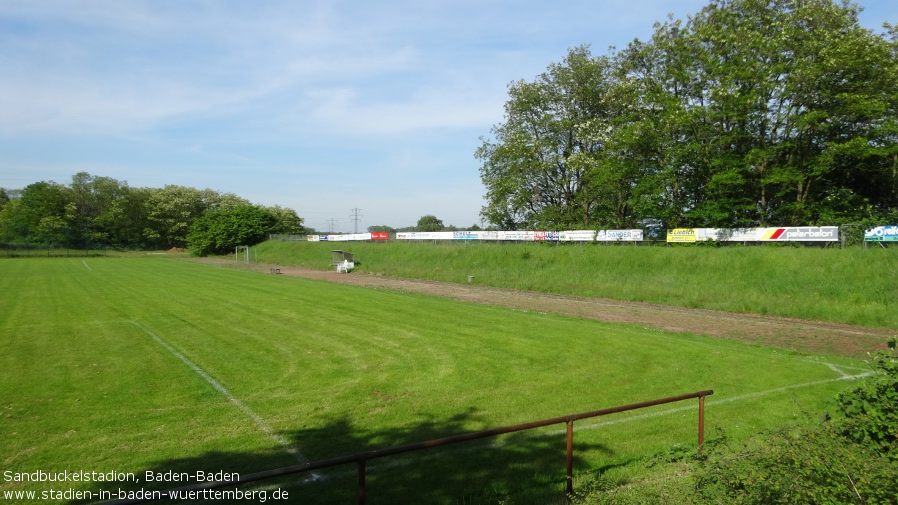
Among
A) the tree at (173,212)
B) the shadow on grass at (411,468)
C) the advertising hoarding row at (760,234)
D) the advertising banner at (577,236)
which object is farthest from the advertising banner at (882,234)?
the tree at (173,212)

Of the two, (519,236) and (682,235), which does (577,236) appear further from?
(682,235)

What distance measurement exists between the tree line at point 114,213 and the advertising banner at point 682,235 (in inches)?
2679

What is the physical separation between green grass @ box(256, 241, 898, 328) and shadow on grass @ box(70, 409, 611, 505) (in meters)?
18.1

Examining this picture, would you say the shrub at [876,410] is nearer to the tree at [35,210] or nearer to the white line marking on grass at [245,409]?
the white line marking on grass at [245,409]

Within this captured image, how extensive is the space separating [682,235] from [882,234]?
1059 cm

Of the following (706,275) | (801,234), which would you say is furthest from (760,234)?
(706,275)

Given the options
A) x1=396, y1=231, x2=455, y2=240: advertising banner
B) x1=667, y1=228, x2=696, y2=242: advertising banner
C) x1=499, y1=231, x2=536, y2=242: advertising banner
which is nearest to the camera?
x1=667, y1=228, x2=696, y2=242: advertising banner

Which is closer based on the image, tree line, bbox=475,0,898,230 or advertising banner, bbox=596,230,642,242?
tree line, bbox=475,0,898,230

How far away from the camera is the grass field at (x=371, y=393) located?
21.9 ft

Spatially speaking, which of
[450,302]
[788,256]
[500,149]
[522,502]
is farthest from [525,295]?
[500,149]

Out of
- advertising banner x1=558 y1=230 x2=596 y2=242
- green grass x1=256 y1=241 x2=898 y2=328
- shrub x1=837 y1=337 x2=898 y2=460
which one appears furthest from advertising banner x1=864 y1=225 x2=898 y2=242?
shrub x1=837 y1=337 x2=898 y2=460

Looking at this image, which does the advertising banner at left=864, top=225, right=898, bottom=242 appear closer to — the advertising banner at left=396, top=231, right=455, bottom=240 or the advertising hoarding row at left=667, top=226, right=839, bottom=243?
the advertising hoarding row at left=667, top=226, right=839, bottom=243

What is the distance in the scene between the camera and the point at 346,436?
25.3 ft

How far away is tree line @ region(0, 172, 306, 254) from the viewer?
321 feet
